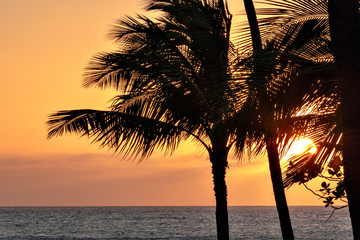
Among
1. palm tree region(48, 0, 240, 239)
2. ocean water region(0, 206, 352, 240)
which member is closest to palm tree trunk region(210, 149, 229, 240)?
palm tree region(48, 0, 240, 239)

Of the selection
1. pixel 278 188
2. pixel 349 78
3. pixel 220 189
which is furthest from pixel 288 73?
pixel 220 189

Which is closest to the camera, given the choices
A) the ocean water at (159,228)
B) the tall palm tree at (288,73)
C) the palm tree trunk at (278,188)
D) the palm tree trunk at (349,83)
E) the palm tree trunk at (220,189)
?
the palm tree trunk at (349,83)

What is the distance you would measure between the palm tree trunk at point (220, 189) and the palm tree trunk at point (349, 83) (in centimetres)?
936

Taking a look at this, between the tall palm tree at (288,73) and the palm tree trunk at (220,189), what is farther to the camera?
the palm tree trunk at (220,189)

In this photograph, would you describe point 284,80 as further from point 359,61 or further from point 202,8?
point 202,8

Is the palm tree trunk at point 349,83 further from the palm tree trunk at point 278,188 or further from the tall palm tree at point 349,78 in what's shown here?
the palm tree trunk at point 278,188

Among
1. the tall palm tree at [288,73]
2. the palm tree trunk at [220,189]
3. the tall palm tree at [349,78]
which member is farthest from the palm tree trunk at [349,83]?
the palm tree trunk at [220,189]

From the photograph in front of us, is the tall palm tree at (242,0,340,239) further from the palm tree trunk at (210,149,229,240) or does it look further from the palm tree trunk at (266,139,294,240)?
the palm tree trunk at (210,149,229,240)

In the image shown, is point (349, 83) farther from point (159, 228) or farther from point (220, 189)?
point (159, 228)

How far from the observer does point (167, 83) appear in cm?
1390

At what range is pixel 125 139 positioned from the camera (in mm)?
15000

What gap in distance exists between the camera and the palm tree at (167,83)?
1259 centimetres

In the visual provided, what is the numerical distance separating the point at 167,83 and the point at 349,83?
727 centimetres

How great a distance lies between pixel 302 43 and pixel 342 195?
14.4 ft
